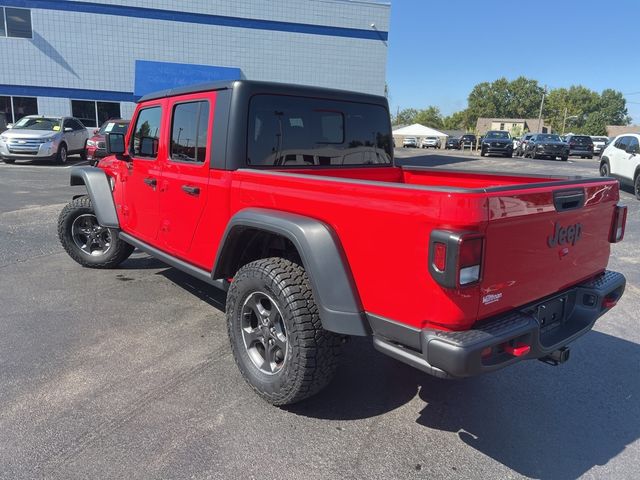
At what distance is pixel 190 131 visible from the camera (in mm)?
3848

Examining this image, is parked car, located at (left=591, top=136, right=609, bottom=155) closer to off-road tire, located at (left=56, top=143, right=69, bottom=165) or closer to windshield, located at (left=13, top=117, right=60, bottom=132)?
off-road tire, located at (left=56, top=143, right=69, bottom=165)

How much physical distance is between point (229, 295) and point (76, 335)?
1628mm

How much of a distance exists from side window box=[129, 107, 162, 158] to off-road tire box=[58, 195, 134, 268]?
1324 millimetres

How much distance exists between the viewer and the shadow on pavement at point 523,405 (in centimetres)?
272

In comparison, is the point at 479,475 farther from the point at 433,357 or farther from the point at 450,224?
the point at 450,224

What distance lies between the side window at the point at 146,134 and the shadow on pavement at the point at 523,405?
2426 mm

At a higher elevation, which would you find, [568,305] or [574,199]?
[574,199]

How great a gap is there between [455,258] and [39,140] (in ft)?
59.3

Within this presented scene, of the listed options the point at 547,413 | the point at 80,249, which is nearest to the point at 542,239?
the point at 547,413

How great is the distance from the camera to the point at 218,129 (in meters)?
3.49

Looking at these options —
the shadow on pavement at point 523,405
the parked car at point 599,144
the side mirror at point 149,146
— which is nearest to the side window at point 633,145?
the shadow on pavement at point 523,405

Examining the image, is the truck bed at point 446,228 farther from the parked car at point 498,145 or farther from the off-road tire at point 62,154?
the parked car at point 498,145

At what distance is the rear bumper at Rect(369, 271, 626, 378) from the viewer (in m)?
2.17

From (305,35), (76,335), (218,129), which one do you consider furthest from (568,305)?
(305,35)
